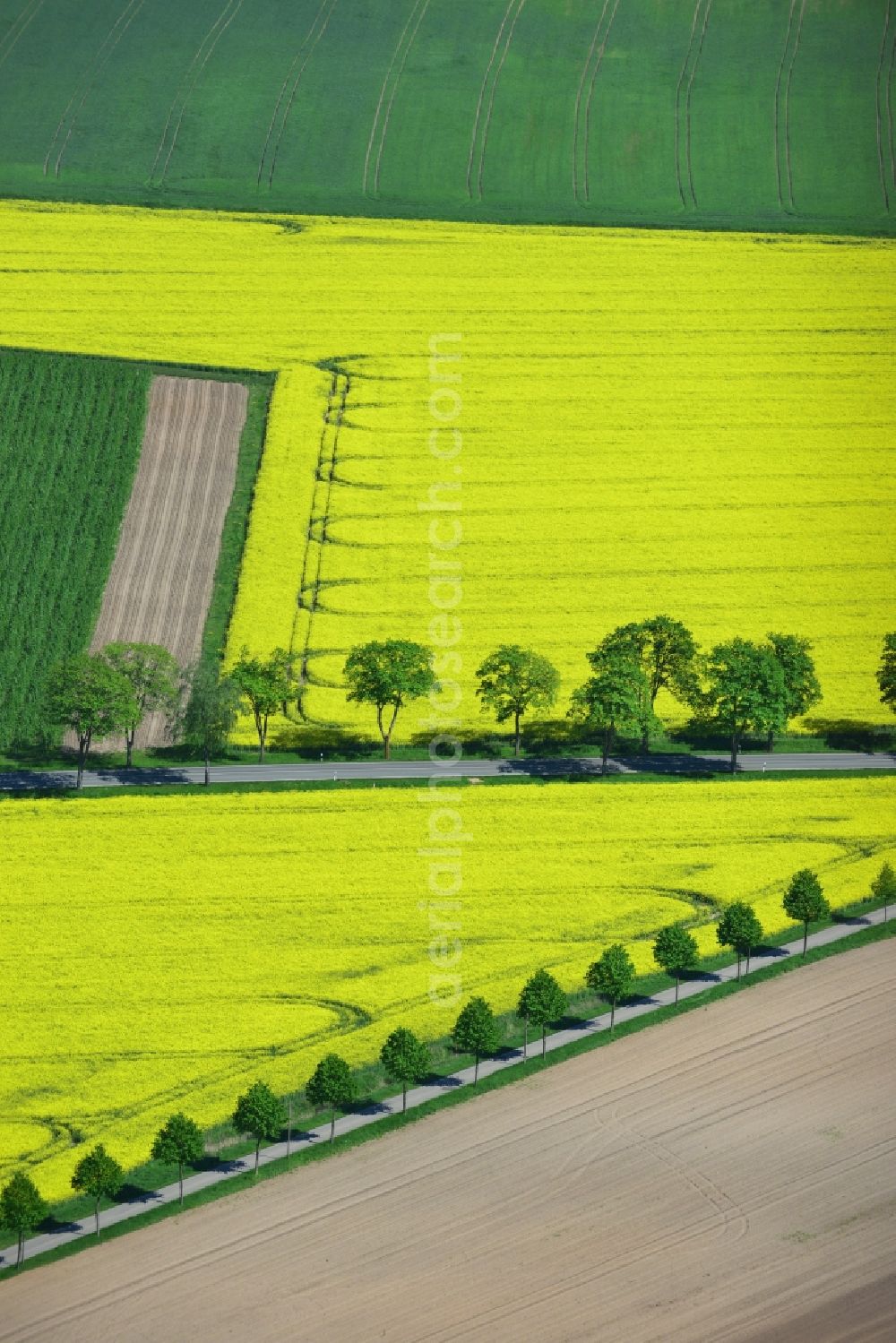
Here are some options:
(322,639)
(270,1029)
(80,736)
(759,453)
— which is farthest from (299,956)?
(759,453)

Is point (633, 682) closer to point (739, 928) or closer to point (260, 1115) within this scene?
point (739, 928)

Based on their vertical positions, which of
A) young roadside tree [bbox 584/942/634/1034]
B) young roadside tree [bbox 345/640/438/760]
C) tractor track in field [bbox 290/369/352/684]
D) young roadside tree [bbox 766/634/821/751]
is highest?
tractor track in field [bbox 290/369/352/684]

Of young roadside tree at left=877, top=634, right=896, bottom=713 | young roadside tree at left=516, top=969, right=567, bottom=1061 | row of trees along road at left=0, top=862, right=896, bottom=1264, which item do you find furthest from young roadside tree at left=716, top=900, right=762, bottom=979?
young roadside tree at left=877, top=634, right=896, bottom=713

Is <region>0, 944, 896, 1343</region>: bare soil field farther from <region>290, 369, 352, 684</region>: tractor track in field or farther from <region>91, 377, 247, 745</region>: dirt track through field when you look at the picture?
<region>290, 369, 352, 684</region>: tractor track in field

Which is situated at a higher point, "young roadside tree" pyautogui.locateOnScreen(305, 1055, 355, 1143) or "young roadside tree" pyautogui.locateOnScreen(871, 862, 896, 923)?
"young roadside tree" pyautogui.locateOnScreen(871, 862, 896, 923)

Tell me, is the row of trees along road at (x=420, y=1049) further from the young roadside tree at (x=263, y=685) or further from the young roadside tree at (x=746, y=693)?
the young roadside tree at (x=263, y=685)

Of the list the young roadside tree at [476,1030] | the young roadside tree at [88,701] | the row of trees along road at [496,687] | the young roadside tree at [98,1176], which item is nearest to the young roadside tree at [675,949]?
the young roadside tree at [476,1030]

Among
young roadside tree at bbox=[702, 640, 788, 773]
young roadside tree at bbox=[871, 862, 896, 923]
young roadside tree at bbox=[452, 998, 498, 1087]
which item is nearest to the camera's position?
young roadside tree at bbox=[452, 998, 498, 1087]
